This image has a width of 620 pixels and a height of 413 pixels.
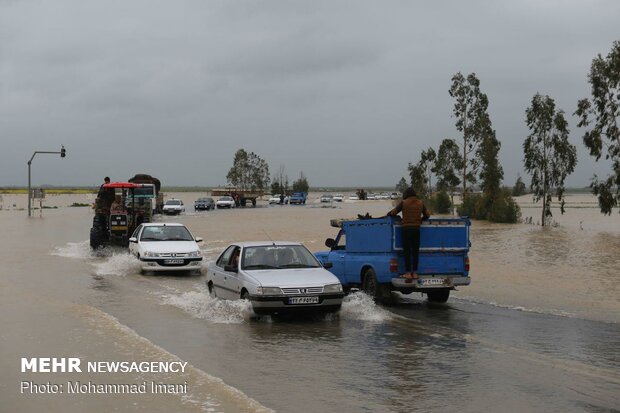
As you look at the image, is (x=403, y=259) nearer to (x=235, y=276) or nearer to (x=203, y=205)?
(x=235, y=276)

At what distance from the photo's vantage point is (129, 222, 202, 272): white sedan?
20469 mm

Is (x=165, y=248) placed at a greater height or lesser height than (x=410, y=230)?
lesser

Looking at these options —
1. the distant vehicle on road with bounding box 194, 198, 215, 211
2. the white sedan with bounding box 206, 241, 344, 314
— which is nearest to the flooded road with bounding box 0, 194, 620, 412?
the white sedan with bounding box 206, 241, 344, 314

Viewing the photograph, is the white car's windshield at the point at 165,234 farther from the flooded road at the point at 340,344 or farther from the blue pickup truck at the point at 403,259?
the blue pickup truck at the point at 403,259

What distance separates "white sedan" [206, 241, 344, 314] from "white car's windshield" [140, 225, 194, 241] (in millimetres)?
7753

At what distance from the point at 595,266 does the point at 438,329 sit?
1320cm

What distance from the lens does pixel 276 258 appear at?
1359 centimetres

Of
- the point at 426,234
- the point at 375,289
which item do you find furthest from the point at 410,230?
the point at 375,289

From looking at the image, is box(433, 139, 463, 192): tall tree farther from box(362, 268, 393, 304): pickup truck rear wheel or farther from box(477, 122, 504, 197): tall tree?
box(362, 268, 393, 304): pickup truck rear wheel

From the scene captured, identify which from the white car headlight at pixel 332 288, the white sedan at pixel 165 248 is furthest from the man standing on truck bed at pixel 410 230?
the white sedan at pixel 165 248

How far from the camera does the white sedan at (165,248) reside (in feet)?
67.2

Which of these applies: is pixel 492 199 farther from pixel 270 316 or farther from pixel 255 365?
pixel 255 365

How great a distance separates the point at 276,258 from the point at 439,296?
12.7ft

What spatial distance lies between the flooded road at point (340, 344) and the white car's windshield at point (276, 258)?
823mm
